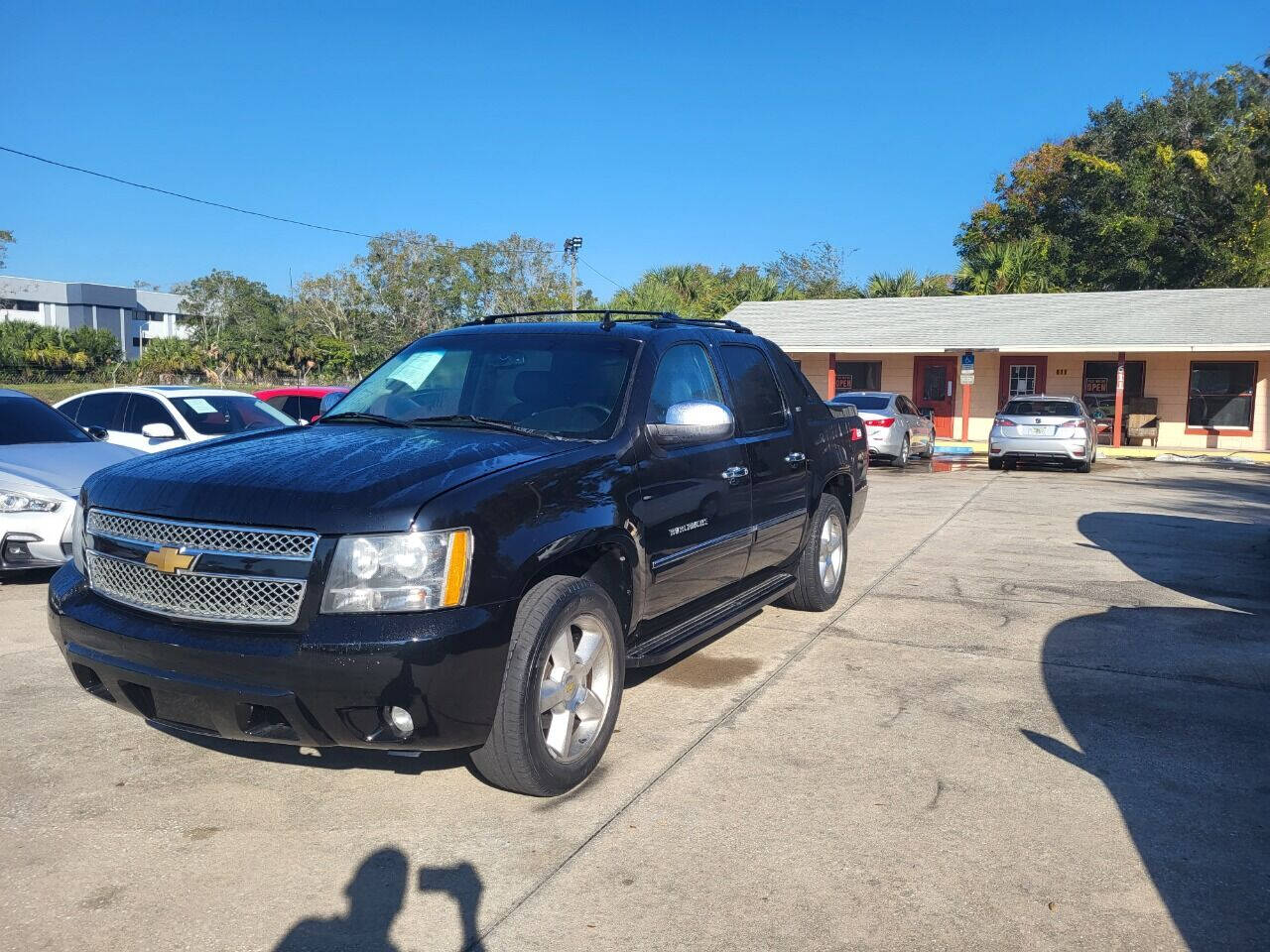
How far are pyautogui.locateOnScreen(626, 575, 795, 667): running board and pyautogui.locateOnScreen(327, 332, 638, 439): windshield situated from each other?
0.99 m

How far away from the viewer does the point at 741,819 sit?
375 cm

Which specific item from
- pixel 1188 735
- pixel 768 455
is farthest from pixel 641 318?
pixel 1188 735

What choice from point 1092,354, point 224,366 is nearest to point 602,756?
point 1092,354

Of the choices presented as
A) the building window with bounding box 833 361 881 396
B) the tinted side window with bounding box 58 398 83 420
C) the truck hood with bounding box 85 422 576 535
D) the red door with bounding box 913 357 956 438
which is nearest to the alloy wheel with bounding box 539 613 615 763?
the truck hood with bounding box 85 422 576 535

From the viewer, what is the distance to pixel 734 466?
5.27 meters

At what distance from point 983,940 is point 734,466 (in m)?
2.75

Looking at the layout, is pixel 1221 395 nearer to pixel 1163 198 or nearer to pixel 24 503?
pixel 1163 198

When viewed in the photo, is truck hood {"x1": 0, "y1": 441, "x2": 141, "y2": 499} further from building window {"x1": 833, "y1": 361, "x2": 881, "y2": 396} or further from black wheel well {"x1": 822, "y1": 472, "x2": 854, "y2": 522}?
building window {"x1": 833, "y1": 361, "x2": 881, "y2": 396}

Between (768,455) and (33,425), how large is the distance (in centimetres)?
661

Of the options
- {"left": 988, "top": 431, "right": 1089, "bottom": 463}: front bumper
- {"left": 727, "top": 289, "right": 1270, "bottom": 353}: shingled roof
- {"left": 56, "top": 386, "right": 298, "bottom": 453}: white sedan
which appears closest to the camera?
{"left": 56, "top": 386, "right": 298, "bottom": 453}: white sedan

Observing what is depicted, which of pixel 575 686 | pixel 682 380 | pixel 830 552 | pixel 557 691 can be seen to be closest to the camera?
pixel 557 691

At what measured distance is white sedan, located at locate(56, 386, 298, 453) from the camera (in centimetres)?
1038

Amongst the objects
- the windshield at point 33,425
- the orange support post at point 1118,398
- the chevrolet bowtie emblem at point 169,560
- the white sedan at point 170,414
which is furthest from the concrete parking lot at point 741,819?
the orange support post at point 1118,398

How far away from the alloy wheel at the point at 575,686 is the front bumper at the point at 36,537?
5028 mm
